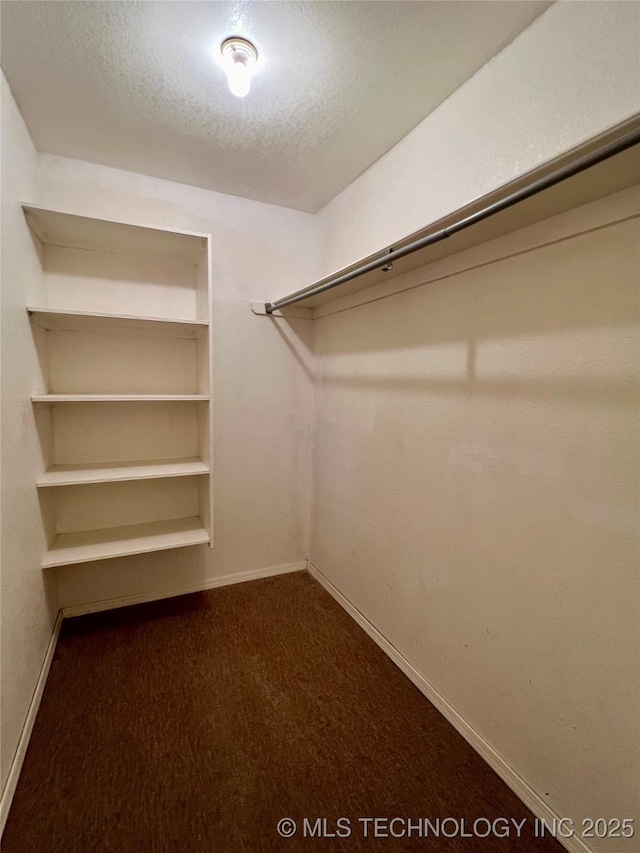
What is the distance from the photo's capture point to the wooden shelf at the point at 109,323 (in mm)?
1693

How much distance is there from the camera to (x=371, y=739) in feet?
4.76

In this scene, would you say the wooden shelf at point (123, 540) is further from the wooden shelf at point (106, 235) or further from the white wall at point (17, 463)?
the wooden shelf at point (106, 235)

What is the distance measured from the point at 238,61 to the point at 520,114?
3.21ft

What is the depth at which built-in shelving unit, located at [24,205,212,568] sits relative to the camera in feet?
6.13

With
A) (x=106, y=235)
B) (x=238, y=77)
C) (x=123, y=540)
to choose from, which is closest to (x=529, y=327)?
(x=238, y=77)

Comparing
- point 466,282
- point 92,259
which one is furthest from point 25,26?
point 466,282

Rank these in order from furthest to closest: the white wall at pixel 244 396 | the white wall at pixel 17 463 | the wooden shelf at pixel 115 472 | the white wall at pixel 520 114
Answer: the white wall at pixel 244 396
the wooden shelf at pixel 115 472
the white wall at pixel 17 463
the white wall at pixel 520 114

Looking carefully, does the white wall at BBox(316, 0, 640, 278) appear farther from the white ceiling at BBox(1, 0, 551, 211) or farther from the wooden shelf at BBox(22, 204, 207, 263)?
the wooden shelf at BBox(22, 204, 207, 263)

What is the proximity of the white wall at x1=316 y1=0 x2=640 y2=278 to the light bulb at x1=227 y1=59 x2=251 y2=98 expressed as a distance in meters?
0.77

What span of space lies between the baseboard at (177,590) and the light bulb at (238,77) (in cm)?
256

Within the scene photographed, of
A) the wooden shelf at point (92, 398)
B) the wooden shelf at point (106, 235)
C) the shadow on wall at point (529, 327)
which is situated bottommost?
the wooden shelf at point (92, 398)

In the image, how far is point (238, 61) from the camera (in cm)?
128

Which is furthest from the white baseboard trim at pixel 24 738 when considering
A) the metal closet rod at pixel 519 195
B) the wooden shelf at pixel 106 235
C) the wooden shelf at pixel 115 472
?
the metal closet rod at pixel 519 195

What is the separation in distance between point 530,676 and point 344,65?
2234mm
